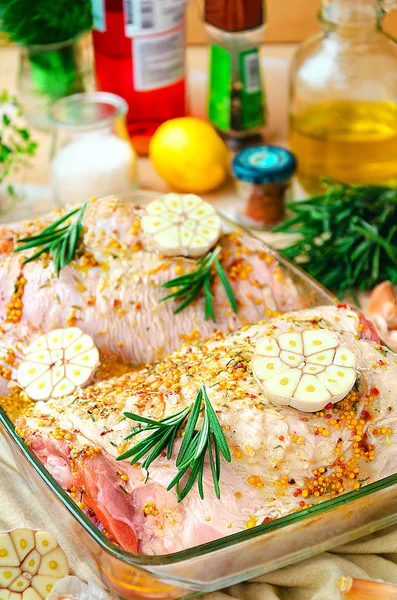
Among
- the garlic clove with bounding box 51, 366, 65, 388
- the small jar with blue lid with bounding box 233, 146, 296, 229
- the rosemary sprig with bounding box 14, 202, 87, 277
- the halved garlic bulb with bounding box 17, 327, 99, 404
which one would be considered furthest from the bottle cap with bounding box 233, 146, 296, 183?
the garlic clove with bounding box 51, 366, 65, 388

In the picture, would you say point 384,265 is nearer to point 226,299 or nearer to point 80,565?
point 226,299

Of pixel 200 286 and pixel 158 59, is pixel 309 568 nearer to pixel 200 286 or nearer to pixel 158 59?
pixel 200 286

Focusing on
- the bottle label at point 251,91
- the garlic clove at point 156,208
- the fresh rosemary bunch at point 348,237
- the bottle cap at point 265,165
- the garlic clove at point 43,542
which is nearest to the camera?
the garlic clove at point 43,542

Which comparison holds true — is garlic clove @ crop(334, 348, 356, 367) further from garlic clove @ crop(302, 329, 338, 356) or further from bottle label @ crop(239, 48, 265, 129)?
bottle label @ crop(239, 48, 265, 129)

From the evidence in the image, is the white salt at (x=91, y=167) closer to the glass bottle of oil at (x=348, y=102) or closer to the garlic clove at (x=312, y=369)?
the glass bottle of oil at (x=348, y=102)

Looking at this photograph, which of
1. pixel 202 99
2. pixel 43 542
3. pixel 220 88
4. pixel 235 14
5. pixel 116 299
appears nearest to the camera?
pixel 43 542

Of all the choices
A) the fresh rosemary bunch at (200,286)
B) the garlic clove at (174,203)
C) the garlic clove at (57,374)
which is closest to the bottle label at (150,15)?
the garlic clove at (174,203)

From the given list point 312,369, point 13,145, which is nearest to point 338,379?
point 312,369
